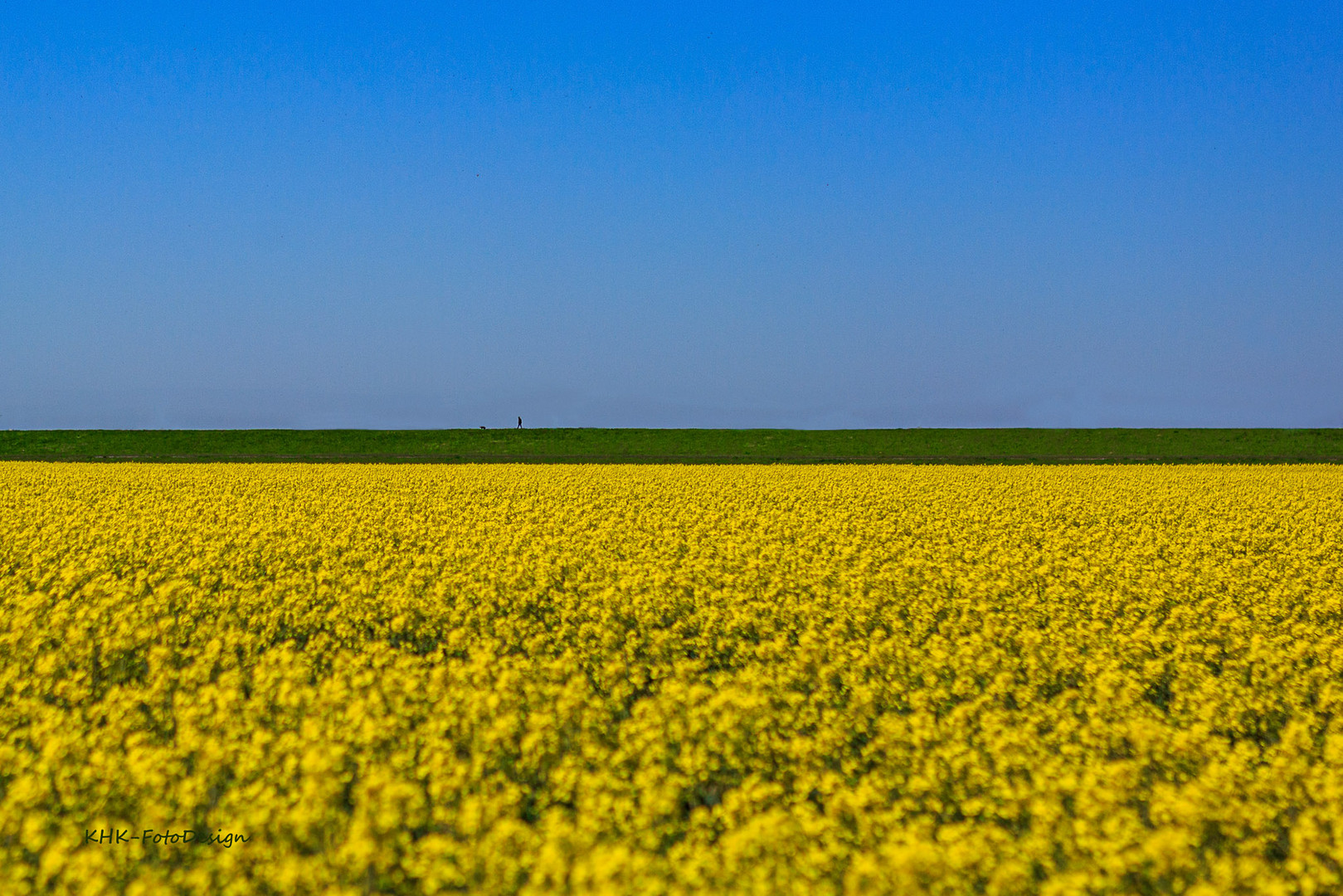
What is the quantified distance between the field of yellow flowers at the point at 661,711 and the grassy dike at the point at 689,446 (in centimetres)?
3558

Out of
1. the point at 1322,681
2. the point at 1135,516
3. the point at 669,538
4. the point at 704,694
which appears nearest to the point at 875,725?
the point at 704,694

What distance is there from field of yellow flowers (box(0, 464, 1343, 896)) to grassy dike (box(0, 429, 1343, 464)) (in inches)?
1401

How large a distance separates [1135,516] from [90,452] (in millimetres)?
61047

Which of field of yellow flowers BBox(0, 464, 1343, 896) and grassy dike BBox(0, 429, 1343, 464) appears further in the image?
grassy dike BBox(0, 429, 1343, 464)

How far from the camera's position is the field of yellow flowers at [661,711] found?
5.16 metres

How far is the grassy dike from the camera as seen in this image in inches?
2042

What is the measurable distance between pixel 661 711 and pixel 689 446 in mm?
52127

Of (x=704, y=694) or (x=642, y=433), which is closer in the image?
(x=704, y=694)

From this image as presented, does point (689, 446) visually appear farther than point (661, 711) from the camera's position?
Yes

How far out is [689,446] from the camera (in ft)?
194

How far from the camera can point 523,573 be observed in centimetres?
Result: 1294

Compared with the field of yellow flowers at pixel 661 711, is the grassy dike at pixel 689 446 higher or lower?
higher

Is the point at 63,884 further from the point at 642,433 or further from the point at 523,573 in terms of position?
the point at 642,433

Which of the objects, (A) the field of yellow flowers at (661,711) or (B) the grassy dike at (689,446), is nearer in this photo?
(A) the field of yellow flowers at (661,711)
